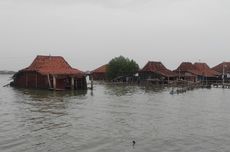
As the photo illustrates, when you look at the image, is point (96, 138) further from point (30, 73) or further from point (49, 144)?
point (30, 73)

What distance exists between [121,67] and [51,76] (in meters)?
29.6

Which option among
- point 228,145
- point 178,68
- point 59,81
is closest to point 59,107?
point 228,145

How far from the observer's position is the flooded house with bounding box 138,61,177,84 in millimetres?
72012

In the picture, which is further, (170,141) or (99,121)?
(99,121)

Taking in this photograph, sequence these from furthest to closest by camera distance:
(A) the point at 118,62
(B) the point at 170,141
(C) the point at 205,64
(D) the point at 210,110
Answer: (C) the point at 205,64, (A) the point at 118,62, (D) the point at 210,110, (B) the point at 170,141

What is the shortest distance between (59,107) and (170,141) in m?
14.4

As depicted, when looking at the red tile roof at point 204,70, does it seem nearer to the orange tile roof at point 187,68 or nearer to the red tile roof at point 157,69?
the orange tile roof at point 187,68

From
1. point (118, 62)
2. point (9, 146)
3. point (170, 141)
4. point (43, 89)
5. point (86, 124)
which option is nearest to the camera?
point (9, 146)

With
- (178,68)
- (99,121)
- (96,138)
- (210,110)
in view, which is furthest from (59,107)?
(178,68)

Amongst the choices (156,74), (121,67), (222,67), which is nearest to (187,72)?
(156,74)

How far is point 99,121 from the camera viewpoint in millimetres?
23656

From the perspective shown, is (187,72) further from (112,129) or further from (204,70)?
(112,129)

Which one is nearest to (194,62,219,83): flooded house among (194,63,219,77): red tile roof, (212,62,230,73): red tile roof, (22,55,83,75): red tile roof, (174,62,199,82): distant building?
(194,63,219,77): red tile roof

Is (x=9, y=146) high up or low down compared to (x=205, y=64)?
down
